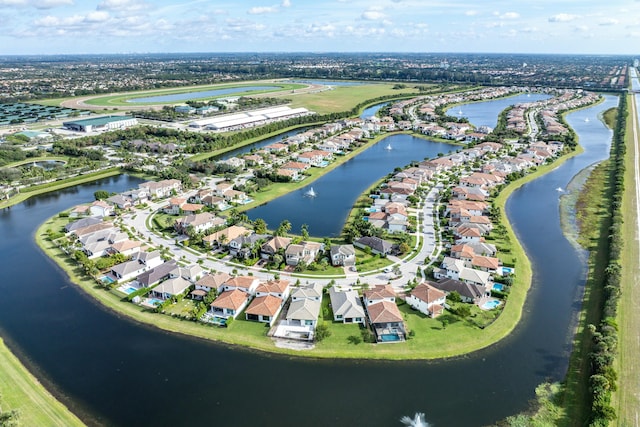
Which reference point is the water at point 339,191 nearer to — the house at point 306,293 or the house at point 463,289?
the house at point 306,293

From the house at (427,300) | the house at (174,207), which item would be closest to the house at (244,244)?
the house at (174,207)

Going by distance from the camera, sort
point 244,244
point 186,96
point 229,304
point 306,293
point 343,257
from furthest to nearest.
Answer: point 186,96 < point 244,244 < point 343,257 < point 306,293 < point 229,304

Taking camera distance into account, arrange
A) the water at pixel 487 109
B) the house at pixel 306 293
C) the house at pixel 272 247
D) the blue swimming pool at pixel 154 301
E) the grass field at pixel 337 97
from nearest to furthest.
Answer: the house at pixel 306 293 → the blue swimming pool at pixel 154 301 → the house at pixel 272 247 → the water at pixel 487 109 → the grass field at pixel 337 97

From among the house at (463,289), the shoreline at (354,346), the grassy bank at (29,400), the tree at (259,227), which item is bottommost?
the grassy bank at (29,400)

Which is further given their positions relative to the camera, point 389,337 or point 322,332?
point 389,337

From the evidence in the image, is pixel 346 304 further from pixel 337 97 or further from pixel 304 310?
pixel 337 97

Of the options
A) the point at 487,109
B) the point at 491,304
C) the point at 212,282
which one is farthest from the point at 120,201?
the point at 487,109
